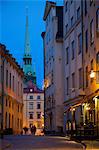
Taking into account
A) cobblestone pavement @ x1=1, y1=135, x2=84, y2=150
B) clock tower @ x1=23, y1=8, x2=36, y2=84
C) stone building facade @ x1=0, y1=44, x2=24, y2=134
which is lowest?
cobblestone pavement @ x1=1, y1=135, x2=84, y2=150

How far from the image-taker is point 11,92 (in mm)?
64062

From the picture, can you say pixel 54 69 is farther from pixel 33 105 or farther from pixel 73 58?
pixel 33 105

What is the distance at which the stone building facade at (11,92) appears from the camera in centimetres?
5626

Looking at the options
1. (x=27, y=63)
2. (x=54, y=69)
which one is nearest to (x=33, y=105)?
(x=27, y=63)

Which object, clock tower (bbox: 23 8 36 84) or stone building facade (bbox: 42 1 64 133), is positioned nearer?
stone building facade (bbox: 42 1 64 133)

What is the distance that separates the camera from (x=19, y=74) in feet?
247

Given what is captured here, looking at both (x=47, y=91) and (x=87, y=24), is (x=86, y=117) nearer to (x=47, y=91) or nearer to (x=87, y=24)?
(x=87, y=24)

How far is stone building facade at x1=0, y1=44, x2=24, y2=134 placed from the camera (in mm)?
56259

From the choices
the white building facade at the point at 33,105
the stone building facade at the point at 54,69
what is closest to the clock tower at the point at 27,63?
the white building facade at the point at 33,105

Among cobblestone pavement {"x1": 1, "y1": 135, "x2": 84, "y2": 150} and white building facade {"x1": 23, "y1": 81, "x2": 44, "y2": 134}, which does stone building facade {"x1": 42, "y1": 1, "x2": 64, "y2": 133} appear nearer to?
cobblestone pavement {"x1": 1, "y1": 135, "x2": 84, "y2": 150}

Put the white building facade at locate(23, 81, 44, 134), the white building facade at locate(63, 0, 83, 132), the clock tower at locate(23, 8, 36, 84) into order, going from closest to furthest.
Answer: the white building facade at locate(63, 0, 83, 132)
the white building facade at locate(23, 81, 44, 134)
the clock tower at locate(23, 8, 36, 84)

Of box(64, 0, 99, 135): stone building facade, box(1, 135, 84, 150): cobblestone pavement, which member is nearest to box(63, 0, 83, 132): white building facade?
box(64, 0, 99, 135): stone building facade

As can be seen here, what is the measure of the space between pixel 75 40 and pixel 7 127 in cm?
2088

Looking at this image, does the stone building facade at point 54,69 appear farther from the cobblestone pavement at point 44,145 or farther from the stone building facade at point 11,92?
the cobblestone pavement at point 44,145
